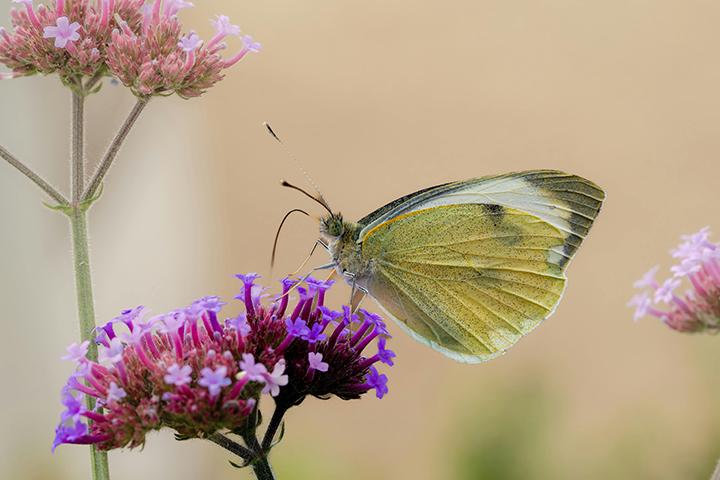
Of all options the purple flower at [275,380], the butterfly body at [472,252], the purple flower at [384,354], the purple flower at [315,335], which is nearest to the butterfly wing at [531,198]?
the butterfly body at [472,252]

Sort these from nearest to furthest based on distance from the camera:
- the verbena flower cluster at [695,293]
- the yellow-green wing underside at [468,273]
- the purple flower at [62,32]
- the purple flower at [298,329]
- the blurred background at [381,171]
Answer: the purple flower at [298,329], the purple flower at [62,32], the verbena flower cluster at [695,293], the yellow-green wing underside at [468,273], the blurred background at [381,171]

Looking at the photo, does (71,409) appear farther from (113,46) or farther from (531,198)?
(531,198)

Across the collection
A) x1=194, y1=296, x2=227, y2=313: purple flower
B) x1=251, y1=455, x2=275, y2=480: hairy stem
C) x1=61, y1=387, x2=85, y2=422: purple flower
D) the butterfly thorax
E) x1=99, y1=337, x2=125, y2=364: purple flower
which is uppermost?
the butterfly thorax

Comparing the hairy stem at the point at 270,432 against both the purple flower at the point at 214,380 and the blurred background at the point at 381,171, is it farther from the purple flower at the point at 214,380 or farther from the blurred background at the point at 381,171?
the blurred background at the point at 381,171

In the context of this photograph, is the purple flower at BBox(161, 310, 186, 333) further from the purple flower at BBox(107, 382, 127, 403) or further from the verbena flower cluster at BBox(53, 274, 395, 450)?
the purple flower at BBox(107, 382, 127, 403)

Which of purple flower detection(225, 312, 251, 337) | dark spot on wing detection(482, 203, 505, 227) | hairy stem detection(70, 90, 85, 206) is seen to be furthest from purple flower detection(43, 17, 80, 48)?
dark spot on wing detection(482, 203, 505, 227)

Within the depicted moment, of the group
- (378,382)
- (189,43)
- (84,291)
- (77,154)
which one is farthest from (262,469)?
(189,43)

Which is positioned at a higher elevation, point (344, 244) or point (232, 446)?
point (344, 244)
